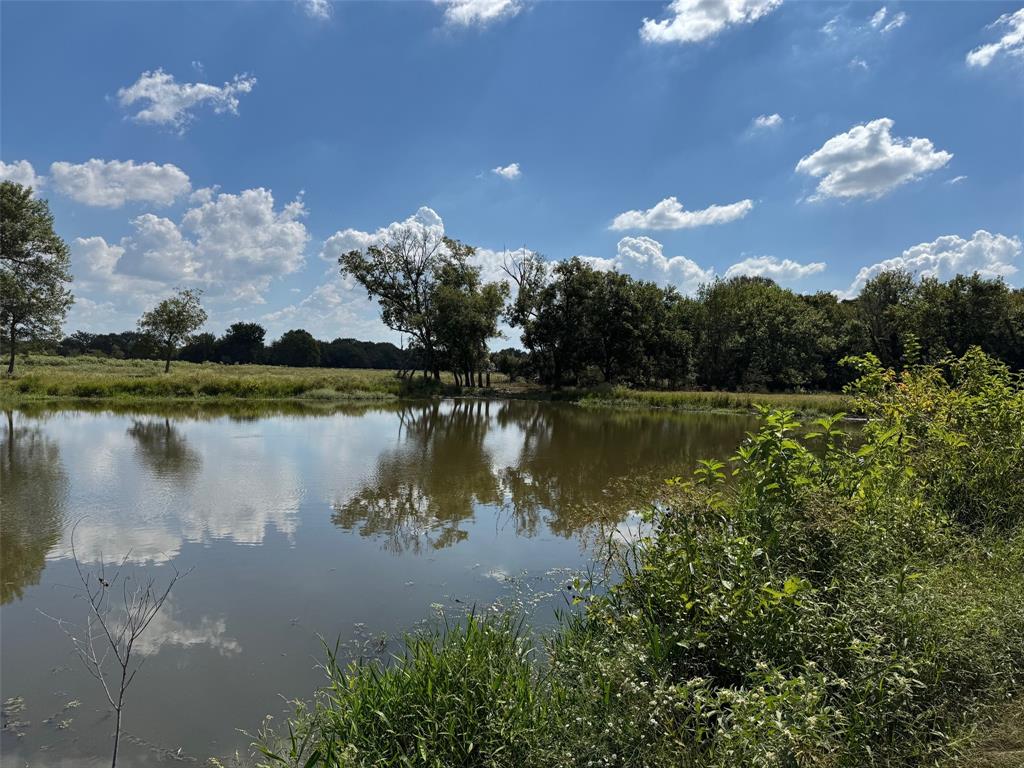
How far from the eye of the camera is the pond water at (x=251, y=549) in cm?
415

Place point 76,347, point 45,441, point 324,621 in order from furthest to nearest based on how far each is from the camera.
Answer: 1. point 76,347
2. point 45,441
3. point 324,621

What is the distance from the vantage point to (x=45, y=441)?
15789mm

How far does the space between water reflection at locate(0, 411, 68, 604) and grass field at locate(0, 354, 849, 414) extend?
16.0m

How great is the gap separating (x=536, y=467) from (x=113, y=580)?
9947 millimetres

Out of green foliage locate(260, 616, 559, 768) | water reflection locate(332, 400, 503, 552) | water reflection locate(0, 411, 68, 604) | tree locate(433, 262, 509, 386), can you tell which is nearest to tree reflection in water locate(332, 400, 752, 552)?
water reflection locate(332, 400, 503, 552)

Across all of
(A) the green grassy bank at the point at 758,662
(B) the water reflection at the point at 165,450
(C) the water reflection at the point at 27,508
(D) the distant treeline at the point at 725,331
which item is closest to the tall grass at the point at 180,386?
(D) the distant treeline at the point at 725,331

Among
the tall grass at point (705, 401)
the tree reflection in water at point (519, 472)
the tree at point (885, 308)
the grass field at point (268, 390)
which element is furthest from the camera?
the tree at point (885, 308)

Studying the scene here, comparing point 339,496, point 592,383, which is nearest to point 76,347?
point 592,383

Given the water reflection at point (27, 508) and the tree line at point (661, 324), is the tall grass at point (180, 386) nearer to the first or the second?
the tree line at point (661, 324)

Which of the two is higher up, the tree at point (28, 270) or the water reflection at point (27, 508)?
the tree at point (28, 270)

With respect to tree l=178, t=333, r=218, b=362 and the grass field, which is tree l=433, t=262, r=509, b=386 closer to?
the grass field

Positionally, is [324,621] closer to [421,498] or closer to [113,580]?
[113,580]

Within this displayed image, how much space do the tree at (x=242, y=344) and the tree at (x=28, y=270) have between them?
48.8 metres

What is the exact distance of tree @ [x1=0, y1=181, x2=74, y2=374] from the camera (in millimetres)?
31969
